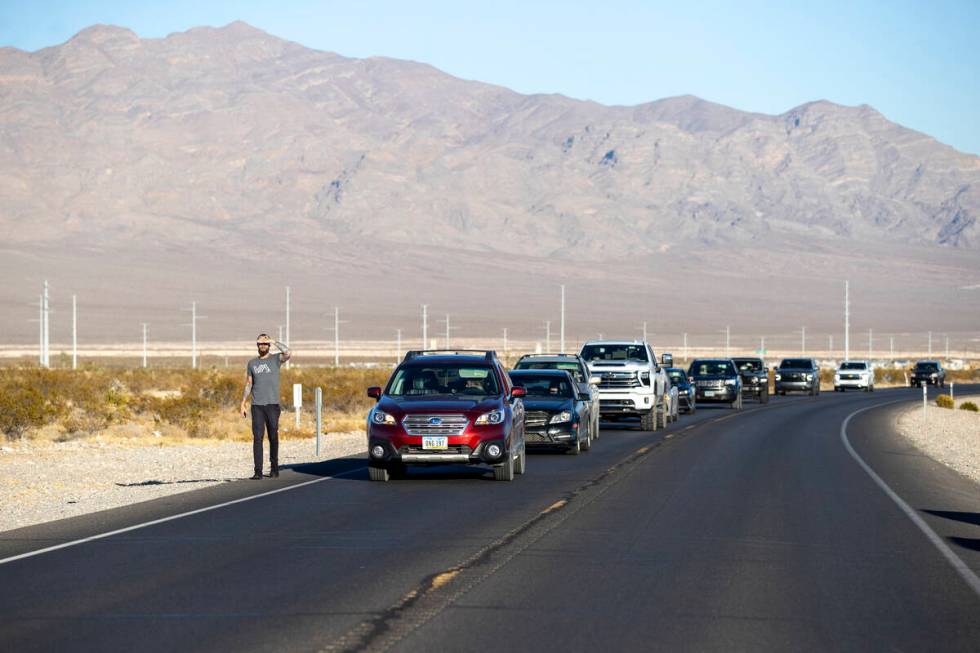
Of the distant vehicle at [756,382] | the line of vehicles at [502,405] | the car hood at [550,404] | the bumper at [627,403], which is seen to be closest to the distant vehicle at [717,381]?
the distant vehicle at [756,382]

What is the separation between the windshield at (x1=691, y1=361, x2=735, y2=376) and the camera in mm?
50125

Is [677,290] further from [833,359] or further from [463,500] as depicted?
[463,500]

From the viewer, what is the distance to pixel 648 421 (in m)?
34.5

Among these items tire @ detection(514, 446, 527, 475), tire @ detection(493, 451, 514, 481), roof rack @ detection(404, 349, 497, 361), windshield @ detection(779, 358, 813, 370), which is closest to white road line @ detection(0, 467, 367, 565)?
roof rack @ detection(404, 349, 497, 361)

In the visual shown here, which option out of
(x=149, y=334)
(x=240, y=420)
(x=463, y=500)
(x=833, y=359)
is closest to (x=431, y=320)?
(x=149, y=334)

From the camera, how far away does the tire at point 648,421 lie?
113ft

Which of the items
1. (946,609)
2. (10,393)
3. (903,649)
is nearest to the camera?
(903,649)

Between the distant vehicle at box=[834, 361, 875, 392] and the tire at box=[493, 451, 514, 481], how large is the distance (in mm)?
57041

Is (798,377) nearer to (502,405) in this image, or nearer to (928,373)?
(928,373)

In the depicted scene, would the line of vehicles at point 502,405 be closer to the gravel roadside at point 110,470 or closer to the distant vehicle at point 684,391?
the gravel roadside at point 110,470

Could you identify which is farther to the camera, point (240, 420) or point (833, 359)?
point (833, 359)

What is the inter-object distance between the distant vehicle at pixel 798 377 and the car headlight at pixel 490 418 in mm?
47418

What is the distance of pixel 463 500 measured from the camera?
58.5 feet

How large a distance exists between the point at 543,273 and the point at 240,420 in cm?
15246
